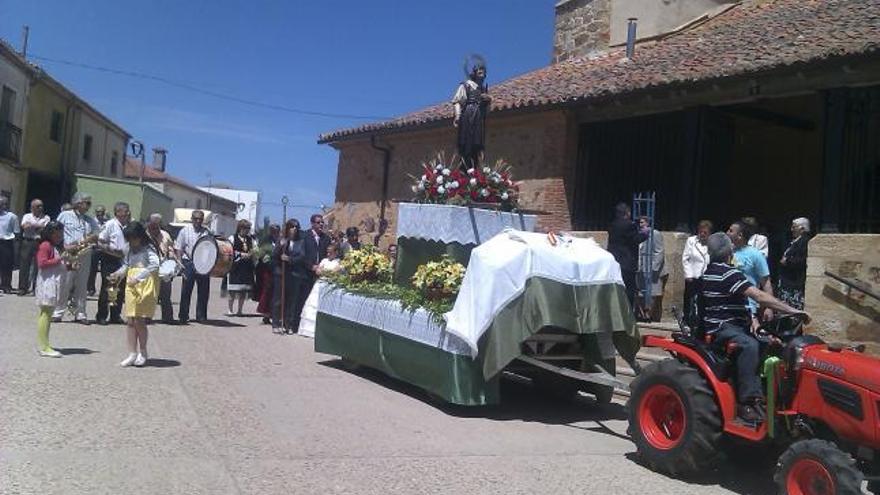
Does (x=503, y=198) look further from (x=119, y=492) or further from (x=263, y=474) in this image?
(x=119, y=492)

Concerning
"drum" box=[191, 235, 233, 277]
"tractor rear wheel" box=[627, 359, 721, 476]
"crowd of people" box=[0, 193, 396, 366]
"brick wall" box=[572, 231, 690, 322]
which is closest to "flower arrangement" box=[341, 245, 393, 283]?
→ "crowd of people" box=[0, 193, 396, 366]

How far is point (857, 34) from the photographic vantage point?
34.7 ft

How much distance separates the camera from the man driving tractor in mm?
5570

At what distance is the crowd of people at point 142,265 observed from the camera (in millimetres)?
8656

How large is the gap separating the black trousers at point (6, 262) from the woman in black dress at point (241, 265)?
4338mm

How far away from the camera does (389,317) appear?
8.52 m

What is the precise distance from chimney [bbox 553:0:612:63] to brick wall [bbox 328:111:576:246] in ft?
17.6

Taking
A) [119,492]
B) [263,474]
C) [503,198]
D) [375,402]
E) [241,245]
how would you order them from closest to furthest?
[119,492]
[263,474]
[375,402]
[503,198]
[241,245]

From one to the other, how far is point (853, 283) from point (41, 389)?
8.82m

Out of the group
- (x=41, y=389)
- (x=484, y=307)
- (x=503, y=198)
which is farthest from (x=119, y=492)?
(x=503, y=198)

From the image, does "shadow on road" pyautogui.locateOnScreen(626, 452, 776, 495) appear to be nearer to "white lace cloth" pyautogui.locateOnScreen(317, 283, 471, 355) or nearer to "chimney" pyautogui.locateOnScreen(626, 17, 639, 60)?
"white lace cloth" pyautogui.locateOnScreen(317, 283, 471, 355)

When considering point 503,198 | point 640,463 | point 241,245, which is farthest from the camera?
point 241,245

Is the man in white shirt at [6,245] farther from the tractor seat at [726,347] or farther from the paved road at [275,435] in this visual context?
the tractor seat at [726,347]

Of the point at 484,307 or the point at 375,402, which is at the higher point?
the point at 484,307
